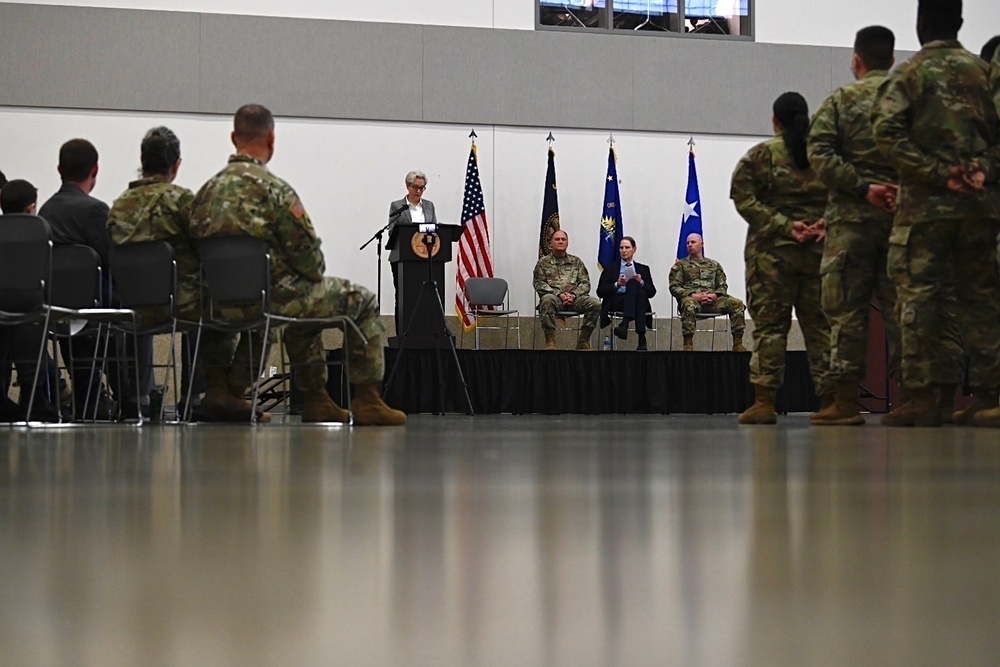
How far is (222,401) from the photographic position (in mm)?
5188

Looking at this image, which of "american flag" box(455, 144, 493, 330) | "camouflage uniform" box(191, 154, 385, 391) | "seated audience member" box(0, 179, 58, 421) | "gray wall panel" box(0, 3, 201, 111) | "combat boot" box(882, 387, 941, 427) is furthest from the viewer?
"gray wall panel" box(0, 3, 201, 111)

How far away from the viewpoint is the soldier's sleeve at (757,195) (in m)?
5.11

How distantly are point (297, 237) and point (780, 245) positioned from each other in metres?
1.99

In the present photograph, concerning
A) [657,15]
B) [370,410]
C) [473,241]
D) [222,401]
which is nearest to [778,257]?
[370,410]

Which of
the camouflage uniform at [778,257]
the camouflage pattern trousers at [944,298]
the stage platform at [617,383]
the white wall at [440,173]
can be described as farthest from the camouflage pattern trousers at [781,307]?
the white wall at [440,173]

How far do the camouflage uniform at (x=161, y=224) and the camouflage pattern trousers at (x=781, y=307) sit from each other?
2367 millimetres

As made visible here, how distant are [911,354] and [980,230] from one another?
1.66 feet

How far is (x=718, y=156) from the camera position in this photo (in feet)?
39.1

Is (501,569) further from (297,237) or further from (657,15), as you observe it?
(657,15)

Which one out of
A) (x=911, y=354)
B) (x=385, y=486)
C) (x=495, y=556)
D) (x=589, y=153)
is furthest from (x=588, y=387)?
(x=495, y=556)

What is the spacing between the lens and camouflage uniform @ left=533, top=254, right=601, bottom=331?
1016 cm

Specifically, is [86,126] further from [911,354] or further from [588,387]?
[911,354]

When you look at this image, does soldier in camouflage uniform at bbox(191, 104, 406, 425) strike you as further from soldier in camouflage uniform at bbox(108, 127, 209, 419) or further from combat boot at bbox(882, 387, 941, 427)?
combat boot at bbox(882, 387, 941, 427)

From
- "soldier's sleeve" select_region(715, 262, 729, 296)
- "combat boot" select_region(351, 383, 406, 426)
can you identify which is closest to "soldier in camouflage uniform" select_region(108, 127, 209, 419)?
"combat boot" select_region(351, 383, 406, 426)
